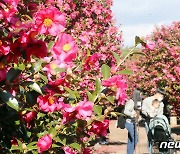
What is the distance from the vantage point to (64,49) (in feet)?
6.68

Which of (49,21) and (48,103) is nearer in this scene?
(49,21)

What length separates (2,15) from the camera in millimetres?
1906

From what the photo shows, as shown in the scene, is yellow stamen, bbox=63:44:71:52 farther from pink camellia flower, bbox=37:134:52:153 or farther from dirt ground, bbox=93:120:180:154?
dirt ground, bbox=93:120:180:154

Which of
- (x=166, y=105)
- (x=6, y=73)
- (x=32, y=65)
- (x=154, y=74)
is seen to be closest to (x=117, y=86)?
(x=32, y=65)

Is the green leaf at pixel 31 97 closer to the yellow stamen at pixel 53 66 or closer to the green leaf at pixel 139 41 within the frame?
the yellow stamen at pixel 53 66

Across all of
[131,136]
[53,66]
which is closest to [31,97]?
[53,66]

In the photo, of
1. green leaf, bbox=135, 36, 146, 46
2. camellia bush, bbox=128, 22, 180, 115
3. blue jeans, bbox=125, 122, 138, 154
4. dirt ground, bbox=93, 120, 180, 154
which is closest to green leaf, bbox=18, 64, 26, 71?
green leaf, bbox=135, 36, 146, 46

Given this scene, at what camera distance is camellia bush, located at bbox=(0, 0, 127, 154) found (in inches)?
73.2

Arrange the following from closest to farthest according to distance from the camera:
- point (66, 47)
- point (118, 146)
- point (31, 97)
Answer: point (66, 47), point (31, 97), point (118, 146)

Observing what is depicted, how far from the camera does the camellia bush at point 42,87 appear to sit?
1858mm

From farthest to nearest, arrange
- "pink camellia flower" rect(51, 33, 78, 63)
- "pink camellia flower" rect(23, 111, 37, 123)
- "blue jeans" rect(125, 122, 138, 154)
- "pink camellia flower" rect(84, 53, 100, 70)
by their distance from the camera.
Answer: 1. "blue jeans" rect(125, 122, 138, 154)
2. "pink camellia flower" rect(84, 53, 100, 70)
3. "pink camellia flower" rect(23, 111, 37, 123)
4. "pink camellia flower" rect(51, 33, 78, 63)

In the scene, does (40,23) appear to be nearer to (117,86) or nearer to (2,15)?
(2,15)

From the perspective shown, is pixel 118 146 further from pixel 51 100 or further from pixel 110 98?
pixel 51 100

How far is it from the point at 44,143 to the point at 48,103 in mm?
191
